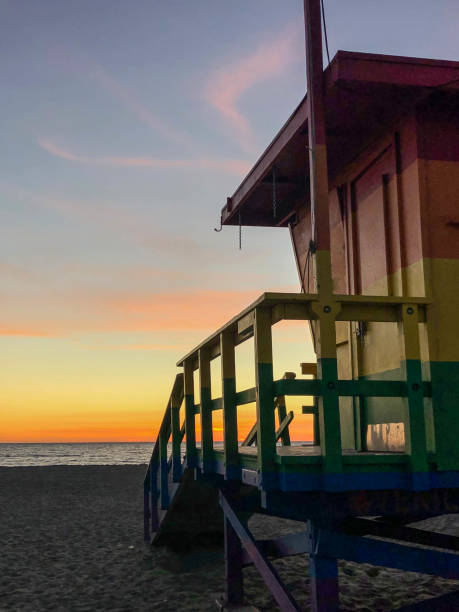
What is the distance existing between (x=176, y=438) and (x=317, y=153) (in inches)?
183

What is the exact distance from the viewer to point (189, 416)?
8.51 meters

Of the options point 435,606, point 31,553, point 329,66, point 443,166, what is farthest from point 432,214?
point 31,553

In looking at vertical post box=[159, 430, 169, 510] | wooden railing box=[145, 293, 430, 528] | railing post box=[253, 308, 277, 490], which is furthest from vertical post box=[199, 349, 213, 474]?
vertical post box=[159, 430, 169, 510]

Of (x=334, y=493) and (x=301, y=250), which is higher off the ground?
(x=301, y=250)

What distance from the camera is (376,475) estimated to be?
5.11 meters

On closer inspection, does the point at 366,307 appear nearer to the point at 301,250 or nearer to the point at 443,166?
the point at 443,166

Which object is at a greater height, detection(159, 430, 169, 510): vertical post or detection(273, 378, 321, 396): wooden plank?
Result: detection(273, 378, 321, 396): wooden plank

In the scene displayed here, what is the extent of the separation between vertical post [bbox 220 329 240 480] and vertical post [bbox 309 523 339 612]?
3.71 ft

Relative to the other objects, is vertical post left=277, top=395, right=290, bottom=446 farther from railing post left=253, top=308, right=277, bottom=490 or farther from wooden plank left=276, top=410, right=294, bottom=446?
railing post left=253, top=308, right=277, bottom=490

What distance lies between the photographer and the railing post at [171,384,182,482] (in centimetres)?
910

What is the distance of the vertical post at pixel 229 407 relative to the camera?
6.20 meters

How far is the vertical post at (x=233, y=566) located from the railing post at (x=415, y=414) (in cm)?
292

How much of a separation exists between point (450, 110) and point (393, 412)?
2835 mm

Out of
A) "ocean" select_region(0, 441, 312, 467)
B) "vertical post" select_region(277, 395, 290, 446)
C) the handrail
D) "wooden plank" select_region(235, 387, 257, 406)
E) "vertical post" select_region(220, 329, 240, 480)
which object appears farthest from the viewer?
"ocean" select_region(0, 441, 312, 467)
